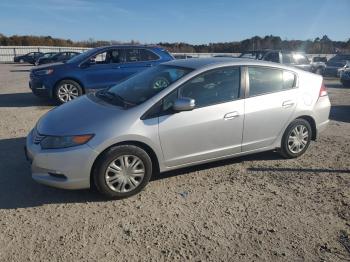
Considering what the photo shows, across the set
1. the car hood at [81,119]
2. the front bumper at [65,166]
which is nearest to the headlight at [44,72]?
the car hood at [81,119]

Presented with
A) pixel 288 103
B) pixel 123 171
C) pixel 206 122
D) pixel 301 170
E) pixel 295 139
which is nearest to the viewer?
pixel 123 171

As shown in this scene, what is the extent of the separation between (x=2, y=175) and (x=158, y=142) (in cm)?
224

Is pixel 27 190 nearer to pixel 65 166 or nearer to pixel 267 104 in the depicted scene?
pixel 65 166

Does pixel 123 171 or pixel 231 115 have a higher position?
pixel 231 115

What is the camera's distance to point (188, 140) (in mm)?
4477

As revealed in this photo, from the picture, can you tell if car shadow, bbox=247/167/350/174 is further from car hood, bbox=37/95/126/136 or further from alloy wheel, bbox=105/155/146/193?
car hood, bbox=37/95/126/136

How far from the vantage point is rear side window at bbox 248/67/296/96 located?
503 cm

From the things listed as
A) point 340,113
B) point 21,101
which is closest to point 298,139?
point 340,113

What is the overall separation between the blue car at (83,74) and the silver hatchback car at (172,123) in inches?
187

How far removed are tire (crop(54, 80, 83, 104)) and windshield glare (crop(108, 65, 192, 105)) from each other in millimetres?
4862

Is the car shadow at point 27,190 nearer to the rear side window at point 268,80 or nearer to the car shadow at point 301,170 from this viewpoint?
the car shadow at point 301,170

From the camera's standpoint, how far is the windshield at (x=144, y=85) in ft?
14.9

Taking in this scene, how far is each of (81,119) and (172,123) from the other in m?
1.08

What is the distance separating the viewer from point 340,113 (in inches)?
381
